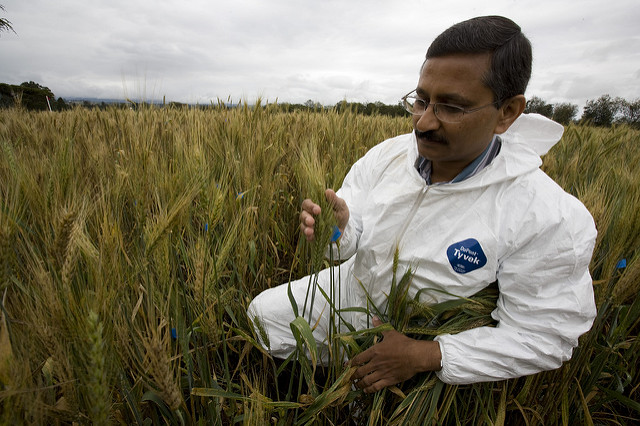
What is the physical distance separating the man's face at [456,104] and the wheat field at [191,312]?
1.19ft

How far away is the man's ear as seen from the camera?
3.24ft

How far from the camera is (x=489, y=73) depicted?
3.02ft

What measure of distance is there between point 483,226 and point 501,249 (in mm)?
80

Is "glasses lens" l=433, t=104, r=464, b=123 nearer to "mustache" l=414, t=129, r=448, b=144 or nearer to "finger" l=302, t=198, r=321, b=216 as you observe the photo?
"mustache" l=414, t=129, r=448, b=144

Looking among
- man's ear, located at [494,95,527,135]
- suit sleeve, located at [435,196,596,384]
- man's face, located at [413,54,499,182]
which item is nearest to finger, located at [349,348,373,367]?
suit sleeve, located at [435,196,596,384]

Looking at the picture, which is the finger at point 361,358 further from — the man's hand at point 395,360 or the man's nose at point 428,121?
the man's nose at point 428,121

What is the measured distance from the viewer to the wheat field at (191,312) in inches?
22.0

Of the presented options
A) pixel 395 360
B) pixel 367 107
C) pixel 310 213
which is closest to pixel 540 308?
pixel 395 360

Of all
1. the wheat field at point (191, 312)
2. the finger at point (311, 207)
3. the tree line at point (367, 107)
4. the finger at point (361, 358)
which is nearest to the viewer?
the wheat field at point (191, 312)

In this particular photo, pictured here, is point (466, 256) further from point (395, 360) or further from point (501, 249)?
point (395, 360)

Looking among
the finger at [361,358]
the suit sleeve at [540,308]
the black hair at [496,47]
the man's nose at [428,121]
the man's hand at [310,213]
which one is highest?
the black hair at [496,47]

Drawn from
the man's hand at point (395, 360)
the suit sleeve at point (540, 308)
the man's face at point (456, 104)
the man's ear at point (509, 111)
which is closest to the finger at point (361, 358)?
the man's hand at point (395, 360)

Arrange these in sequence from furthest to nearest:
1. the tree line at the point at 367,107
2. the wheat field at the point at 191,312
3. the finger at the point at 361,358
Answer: the tree line at the point at 367,107
the finger at the point at 361,358
the wheat field at the point at 191,312

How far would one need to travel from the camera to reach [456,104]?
93 centimetres
